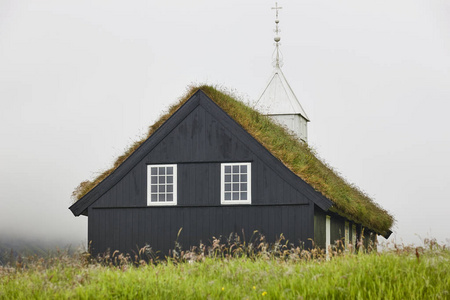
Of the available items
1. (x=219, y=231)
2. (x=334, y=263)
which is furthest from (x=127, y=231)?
(x=334, y=263)

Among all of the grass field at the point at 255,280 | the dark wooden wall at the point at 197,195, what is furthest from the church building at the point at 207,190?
the grass field at the point at 255,280

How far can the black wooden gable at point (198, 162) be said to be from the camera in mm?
22812

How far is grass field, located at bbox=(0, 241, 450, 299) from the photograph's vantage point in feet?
36.3

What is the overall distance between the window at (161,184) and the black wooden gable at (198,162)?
0.17 metres

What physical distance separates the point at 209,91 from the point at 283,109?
39.5 ft

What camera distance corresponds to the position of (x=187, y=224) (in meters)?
23.4

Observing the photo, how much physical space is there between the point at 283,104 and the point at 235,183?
13.6m

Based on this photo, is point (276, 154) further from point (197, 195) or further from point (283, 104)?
point (283, 104)

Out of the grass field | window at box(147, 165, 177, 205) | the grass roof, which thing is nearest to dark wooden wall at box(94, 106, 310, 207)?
window at box(147, 165, 177, 205)

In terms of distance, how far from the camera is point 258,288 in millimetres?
11766

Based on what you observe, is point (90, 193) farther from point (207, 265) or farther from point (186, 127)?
point (207, 265)

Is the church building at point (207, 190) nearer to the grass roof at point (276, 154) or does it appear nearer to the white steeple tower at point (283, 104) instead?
the grass roof at point (276, 154)

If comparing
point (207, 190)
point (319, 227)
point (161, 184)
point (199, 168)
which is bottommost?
point (319, 227)

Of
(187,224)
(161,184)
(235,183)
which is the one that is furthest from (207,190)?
(161,184)
